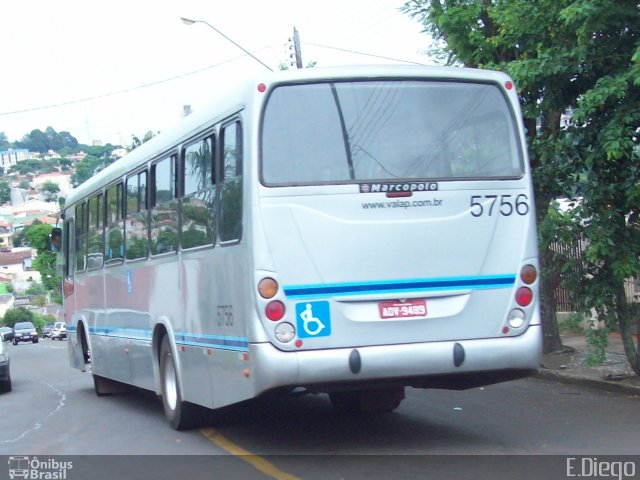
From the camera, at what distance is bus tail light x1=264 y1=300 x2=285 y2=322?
802cm

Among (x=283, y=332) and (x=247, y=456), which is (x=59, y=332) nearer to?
(x=247, y=456)

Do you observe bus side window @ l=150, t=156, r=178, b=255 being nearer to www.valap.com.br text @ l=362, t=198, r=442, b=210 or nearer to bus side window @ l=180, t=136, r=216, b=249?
bus side window @ l=180, t=136, r=216, b=249

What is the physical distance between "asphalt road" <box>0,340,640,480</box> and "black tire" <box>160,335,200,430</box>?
14 cm

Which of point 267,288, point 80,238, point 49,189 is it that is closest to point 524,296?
point 267,288

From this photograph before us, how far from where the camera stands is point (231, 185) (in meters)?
8.70

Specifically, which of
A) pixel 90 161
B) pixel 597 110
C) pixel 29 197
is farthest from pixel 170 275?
pixel 29 197

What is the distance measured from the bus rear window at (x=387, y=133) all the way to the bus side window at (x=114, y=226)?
5372mm

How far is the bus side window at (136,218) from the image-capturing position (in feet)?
38.9

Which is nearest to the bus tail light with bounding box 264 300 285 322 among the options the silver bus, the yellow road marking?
the silver bus

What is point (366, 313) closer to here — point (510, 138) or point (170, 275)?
point (510, 138)

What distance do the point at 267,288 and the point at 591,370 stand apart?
7.39 metres

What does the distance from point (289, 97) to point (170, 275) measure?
3.07 meters

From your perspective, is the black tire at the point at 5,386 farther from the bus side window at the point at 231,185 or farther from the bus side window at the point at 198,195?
the bus side window at the point at 231,185

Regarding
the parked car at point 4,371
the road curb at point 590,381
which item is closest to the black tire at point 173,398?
the road curb at point 590,381
